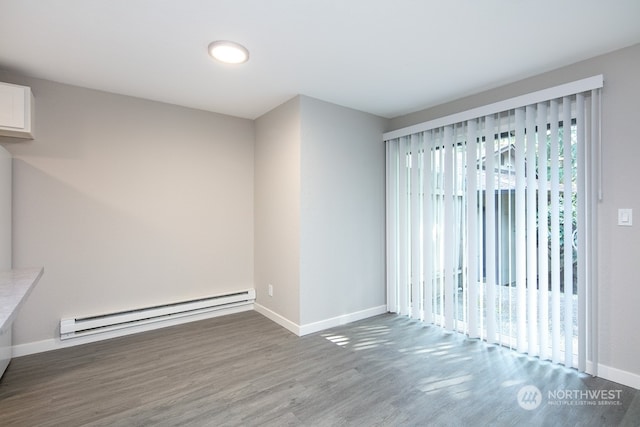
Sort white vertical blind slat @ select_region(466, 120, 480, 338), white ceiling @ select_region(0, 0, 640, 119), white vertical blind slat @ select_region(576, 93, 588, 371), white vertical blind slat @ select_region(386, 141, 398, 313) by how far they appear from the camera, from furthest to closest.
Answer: white vertical blind slat @ select_region(386, 141, 398, 313), white vertical blind slat @ select_region(466, 120, 480, 338), white vertical blind slat @ select_region(576, 93, 588, 371), white ceiling @ select_region(0, 0, 640, 119)

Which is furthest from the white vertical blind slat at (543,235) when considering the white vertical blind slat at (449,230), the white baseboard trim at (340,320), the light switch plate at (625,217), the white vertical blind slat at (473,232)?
the white baseboard trim at (340,320)

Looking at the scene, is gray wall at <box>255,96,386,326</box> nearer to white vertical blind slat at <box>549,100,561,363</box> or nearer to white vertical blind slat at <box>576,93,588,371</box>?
white vertical blind slat at <box>549,100,561,363</box>

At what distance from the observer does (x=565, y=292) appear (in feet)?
8.07

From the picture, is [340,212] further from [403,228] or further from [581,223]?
[581,223]

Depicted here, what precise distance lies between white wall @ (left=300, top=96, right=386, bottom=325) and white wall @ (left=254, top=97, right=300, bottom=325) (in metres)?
0.11

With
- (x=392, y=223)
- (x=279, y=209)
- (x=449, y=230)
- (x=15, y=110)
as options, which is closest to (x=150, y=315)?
(x=279, y=209)

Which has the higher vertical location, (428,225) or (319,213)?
(319,213)

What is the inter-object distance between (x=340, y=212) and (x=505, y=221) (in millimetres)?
1618

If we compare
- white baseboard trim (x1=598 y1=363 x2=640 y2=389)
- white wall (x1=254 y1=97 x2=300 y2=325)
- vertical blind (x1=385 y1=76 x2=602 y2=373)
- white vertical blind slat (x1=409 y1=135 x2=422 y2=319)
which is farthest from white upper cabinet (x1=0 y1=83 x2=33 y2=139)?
white baseboard trim (x1=598 y1=363 x2=640 y2=389)

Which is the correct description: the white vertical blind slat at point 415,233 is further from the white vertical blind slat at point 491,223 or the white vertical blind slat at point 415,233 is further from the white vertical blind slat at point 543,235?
the white vertical blind slat at point 543,235

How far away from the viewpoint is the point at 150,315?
3262 millimetres

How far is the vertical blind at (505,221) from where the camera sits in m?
2.41

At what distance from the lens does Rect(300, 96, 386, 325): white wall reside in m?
3.27

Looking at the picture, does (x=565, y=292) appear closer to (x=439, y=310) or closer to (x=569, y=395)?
(x=569, y=395)
